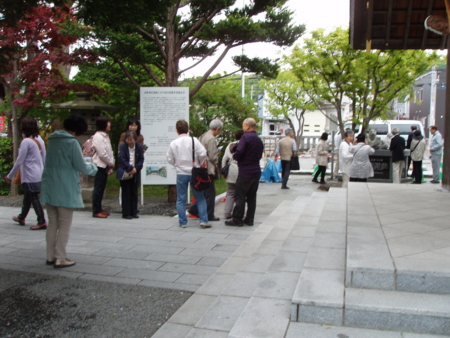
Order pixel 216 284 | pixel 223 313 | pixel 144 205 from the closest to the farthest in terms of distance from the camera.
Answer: pixel 223 313 < pixel 216 284 < pixel 144 205

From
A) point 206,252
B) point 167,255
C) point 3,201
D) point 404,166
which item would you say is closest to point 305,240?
point 206,252

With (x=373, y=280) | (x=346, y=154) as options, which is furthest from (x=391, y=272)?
→ (x=346, y=154)

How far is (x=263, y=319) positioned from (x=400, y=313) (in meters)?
0.95

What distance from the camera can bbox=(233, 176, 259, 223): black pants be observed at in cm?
670

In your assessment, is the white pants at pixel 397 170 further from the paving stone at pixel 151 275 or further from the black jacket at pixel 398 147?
the paving stone at pixel 151 275

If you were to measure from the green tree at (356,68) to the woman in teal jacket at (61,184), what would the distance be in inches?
462

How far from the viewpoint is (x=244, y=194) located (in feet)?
22.3

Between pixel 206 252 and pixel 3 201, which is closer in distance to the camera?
pixel 206 252

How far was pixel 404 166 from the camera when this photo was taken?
45.8ft

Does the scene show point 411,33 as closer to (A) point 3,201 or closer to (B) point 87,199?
(B) point 87,199

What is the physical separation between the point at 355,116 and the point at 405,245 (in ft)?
42.6

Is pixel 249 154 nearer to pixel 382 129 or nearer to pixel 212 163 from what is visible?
Answer: pixel 212 163

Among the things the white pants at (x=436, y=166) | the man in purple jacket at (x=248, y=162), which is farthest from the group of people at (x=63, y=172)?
the white pants at (x=436, y=166)

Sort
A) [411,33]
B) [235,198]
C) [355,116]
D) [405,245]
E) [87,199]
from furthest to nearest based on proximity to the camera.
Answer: [355,116] → [87,199] → [411,33] → [235,198] → [405,245]
